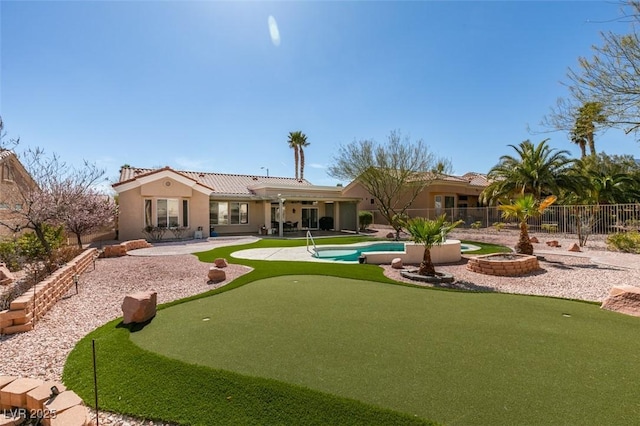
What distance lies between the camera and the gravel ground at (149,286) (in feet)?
16.6

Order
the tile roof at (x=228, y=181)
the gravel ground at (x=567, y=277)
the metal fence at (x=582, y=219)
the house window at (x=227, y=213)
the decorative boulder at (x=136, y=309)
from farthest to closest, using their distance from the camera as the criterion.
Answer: the tile roof at (x=228, y=181) < the house window at (x=227, y=213) < the metal fence at (x=582, y=219) < the gravel ground at (x=567, y=277) < the decorative boulder at (x=136, y=309)

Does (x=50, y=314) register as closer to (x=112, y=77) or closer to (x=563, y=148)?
(x=112, y=77)

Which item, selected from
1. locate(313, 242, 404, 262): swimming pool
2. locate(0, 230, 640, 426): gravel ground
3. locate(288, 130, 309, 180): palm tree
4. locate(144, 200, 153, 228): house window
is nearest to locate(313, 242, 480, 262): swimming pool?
locate(313, 242, 404, 262): swimming pool

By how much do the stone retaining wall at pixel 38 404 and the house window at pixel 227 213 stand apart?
22751 millimetres

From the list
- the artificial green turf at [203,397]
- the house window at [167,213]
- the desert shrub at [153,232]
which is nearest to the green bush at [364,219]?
the house window at [167,213]

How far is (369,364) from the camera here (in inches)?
164

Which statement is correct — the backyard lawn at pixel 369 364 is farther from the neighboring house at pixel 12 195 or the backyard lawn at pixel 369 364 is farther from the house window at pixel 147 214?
the house window at pixel 147 214

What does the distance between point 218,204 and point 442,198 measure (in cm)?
2238

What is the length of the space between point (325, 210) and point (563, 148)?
66.3ft

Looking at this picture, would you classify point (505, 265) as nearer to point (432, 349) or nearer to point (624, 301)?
point (624, 301)

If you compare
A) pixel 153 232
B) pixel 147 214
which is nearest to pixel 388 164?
pixel 153 232

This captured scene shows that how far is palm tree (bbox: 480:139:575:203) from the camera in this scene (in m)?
24.2

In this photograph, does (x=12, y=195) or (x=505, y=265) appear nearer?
(x=505, y=265)

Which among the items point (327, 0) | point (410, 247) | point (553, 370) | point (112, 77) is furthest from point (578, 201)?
point (112, 77)
